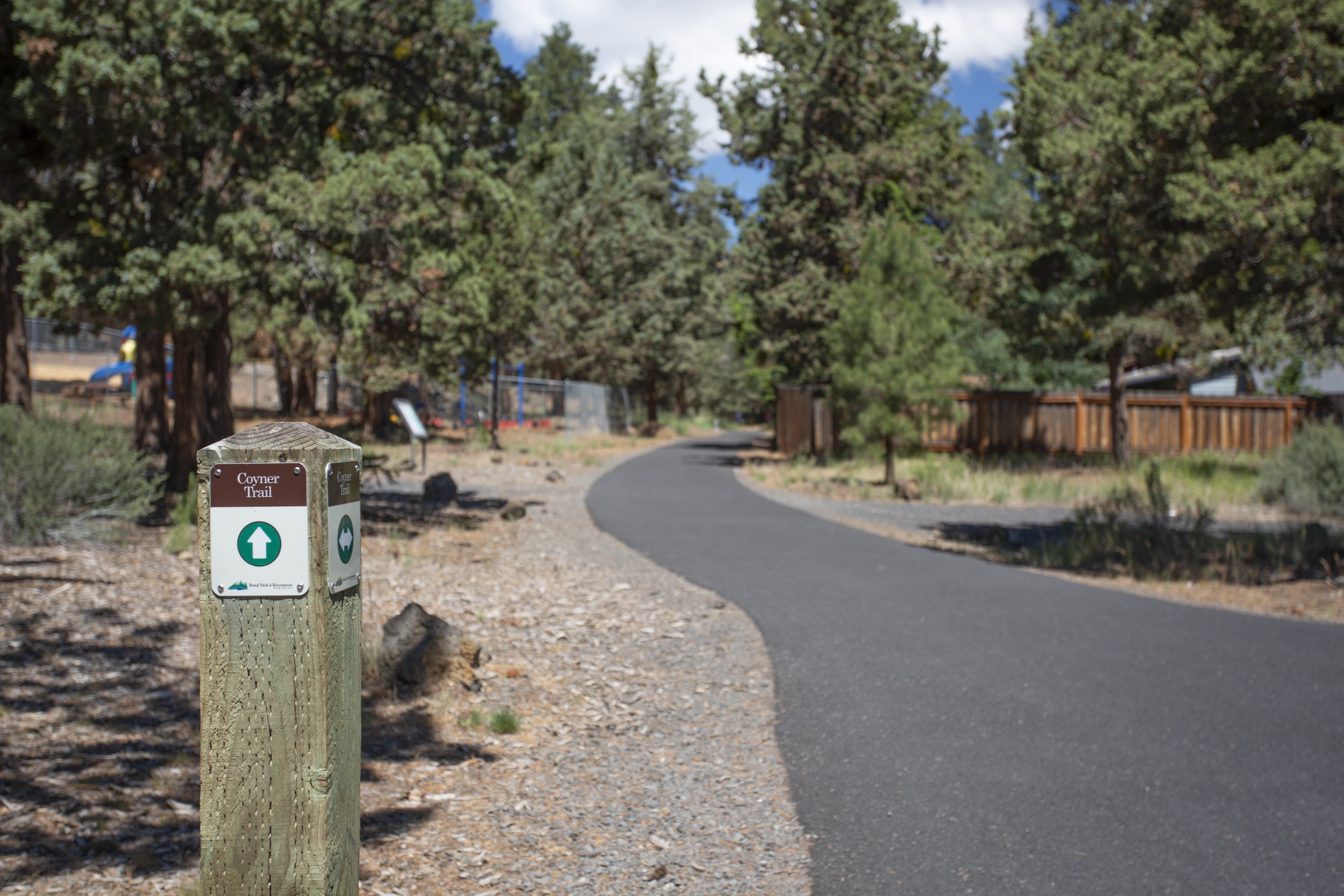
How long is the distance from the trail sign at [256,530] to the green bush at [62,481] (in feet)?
24.5

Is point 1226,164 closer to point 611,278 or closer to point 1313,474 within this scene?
point 1313,474

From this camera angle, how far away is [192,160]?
437 inches

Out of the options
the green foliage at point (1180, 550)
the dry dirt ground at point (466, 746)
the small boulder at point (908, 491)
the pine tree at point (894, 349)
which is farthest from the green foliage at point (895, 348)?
the dry dirt ground at point (466, 746)

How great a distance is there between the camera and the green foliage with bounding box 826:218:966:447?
20.0 meters

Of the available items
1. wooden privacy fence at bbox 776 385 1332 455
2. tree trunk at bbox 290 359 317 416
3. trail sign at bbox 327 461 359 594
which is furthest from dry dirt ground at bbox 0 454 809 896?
tree trunk at bbox 290 359 317 416

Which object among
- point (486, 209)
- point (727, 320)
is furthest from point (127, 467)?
point (727, 320)

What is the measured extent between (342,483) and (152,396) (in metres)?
16.7

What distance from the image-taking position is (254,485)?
6.93 ft

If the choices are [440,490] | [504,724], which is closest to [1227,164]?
[504,724]

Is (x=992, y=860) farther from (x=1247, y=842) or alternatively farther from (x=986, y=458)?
(x=986, y=458)

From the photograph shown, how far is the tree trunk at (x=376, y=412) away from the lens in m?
31.9

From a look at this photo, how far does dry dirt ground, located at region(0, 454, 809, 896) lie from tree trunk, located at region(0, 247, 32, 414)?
6.38m

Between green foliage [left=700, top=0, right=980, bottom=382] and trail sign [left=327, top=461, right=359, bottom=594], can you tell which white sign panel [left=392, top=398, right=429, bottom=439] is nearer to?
green foliage [left=700, top=0, right=980, bottom=382]

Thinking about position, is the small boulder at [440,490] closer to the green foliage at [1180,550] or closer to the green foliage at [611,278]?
the green foliage at [1180,550]
